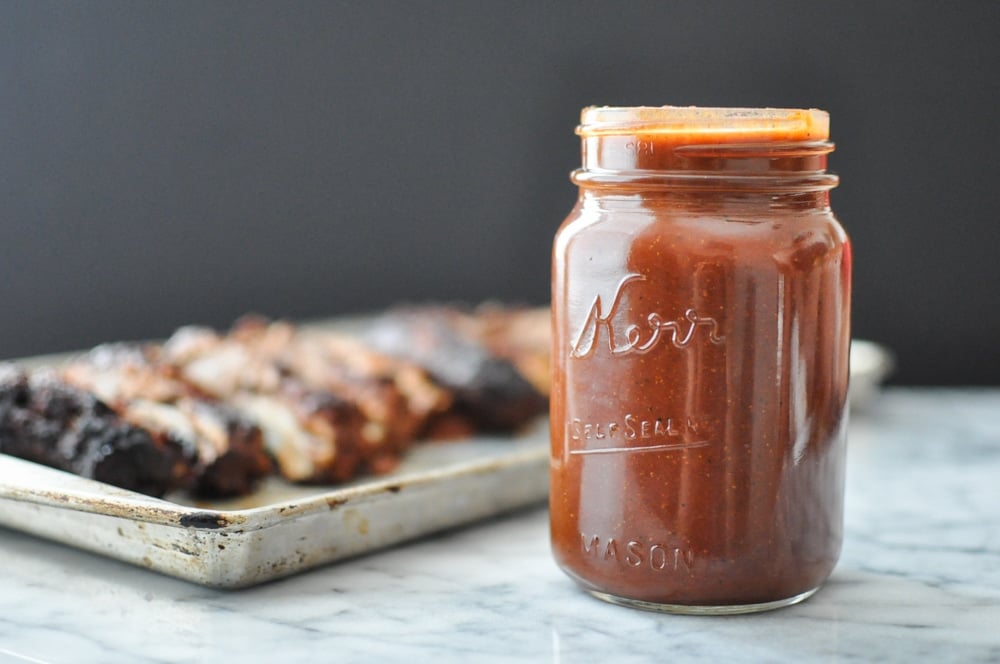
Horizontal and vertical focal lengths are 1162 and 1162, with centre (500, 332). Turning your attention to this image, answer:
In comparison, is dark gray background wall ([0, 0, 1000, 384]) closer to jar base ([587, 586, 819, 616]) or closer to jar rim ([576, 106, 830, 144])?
jar rim ([576, 106, 830, 144])

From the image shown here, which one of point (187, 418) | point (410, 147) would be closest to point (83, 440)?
point (187, 418)

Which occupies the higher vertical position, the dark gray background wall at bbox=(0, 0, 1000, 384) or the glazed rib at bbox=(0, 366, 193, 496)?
the dark gray background wall at bbox=(0, 0, 1000, 384)

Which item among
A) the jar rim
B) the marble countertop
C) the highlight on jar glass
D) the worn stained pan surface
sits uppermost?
the jar rim

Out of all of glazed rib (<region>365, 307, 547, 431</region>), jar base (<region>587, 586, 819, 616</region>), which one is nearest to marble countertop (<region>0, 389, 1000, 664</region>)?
jar base (<region>587, 586, 819, 616</region>)

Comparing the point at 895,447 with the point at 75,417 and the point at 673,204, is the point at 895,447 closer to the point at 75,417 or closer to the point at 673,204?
the point at 673,204

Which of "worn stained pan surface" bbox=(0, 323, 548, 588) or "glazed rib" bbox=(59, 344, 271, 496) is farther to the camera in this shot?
"glazed rib" bbox=(59, 344, 271, 496)

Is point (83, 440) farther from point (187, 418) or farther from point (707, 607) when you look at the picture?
→ point (707, 607)

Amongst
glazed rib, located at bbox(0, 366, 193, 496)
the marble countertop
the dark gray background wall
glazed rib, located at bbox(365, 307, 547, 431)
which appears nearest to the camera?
the marble countertop

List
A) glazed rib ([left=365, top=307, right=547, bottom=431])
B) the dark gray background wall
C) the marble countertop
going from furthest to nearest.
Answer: the dark gray background wall → glazed rib ([left=365, top=307, right=547, bottom=431]) → the marble countertop
